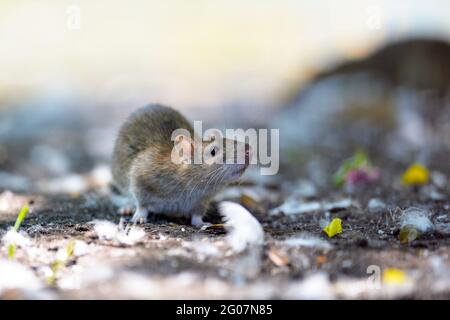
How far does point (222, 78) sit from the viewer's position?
500 inches

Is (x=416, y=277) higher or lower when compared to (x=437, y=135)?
lower

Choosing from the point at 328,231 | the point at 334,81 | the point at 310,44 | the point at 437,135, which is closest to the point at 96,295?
the point at 328,231

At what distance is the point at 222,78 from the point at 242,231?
956 cm

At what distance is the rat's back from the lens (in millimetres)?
4621

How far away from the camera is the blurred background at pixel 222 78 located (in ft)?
24.7

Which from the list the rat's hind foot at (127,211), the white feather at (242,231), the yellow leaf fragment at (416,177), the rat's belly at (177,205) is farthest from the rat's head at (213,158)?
the yellow leaf fragment at (416,177)

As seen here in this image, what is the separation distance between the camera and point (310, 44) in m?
12.6

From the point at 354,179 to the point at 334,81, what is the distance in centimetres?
427

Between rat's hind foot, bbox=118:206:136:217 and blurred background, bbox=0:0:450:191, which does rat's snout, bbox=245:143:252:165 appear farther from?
blurred background, bbox=0:0:450:191

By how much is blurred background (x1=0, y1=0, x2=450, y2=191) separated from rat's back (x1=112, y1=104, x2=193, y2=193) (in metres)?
1.33

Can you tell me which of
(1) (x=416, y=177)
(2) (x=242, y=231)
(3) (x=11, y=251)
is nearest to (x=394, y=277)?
(2) (x=242, y=231)
